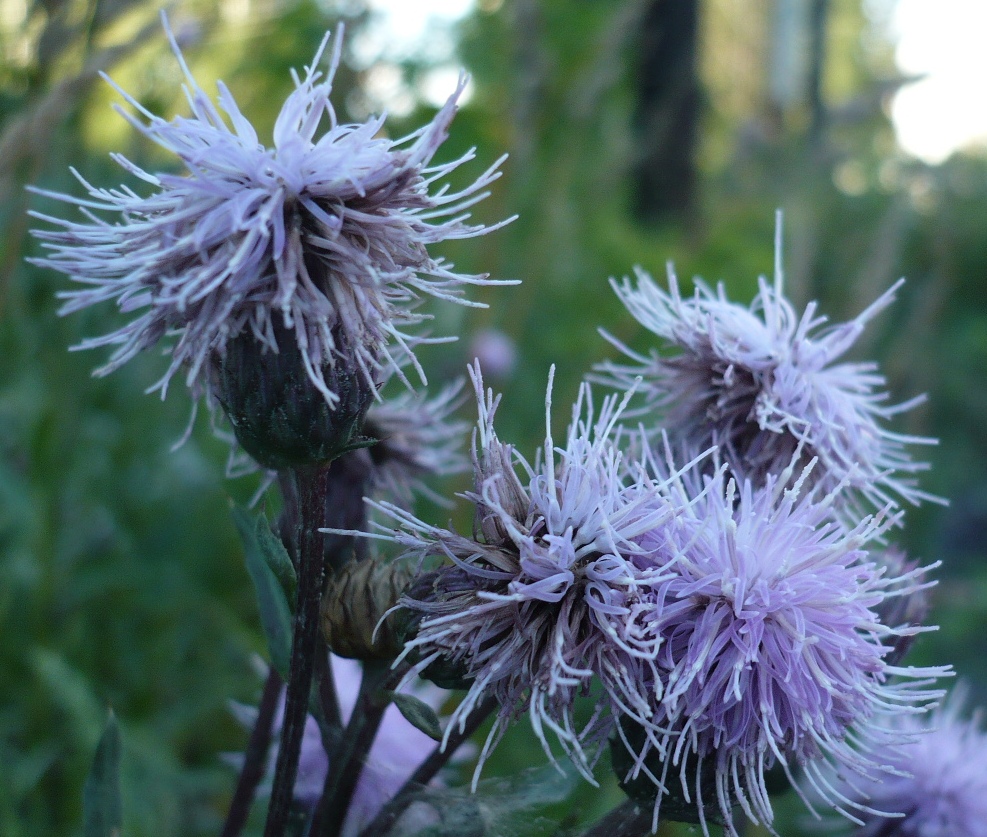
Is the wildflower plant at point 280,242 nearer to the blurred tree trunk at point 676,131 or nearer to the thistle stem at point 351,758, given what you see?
the thistle stem at point 351,758

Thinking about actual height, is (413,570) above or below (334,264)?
below

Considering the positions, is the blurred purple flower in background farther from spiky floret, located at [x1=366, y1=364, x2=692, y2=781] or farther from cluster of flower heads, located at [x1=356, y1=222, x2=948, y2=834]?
spiky floret, located at [x1=366, y1=364, x2=692, y2=781]

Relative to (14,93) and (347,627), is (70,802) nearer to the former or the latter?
(347,627)

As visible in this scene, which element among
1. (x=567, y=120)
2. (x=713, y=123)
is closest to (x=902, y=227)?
(x=567, y=120)

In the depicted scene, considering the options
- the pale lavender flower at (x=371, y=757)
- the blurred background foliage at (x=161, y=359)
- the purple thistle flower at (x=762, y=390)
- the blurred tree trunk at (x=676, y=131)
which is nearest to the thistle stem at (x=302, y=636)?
the pale lavender flower at (x=371, y=757)

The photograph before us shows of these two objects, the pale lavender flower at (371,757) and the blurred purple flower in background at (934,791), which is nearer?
the pale lavender flower at (371,757)
